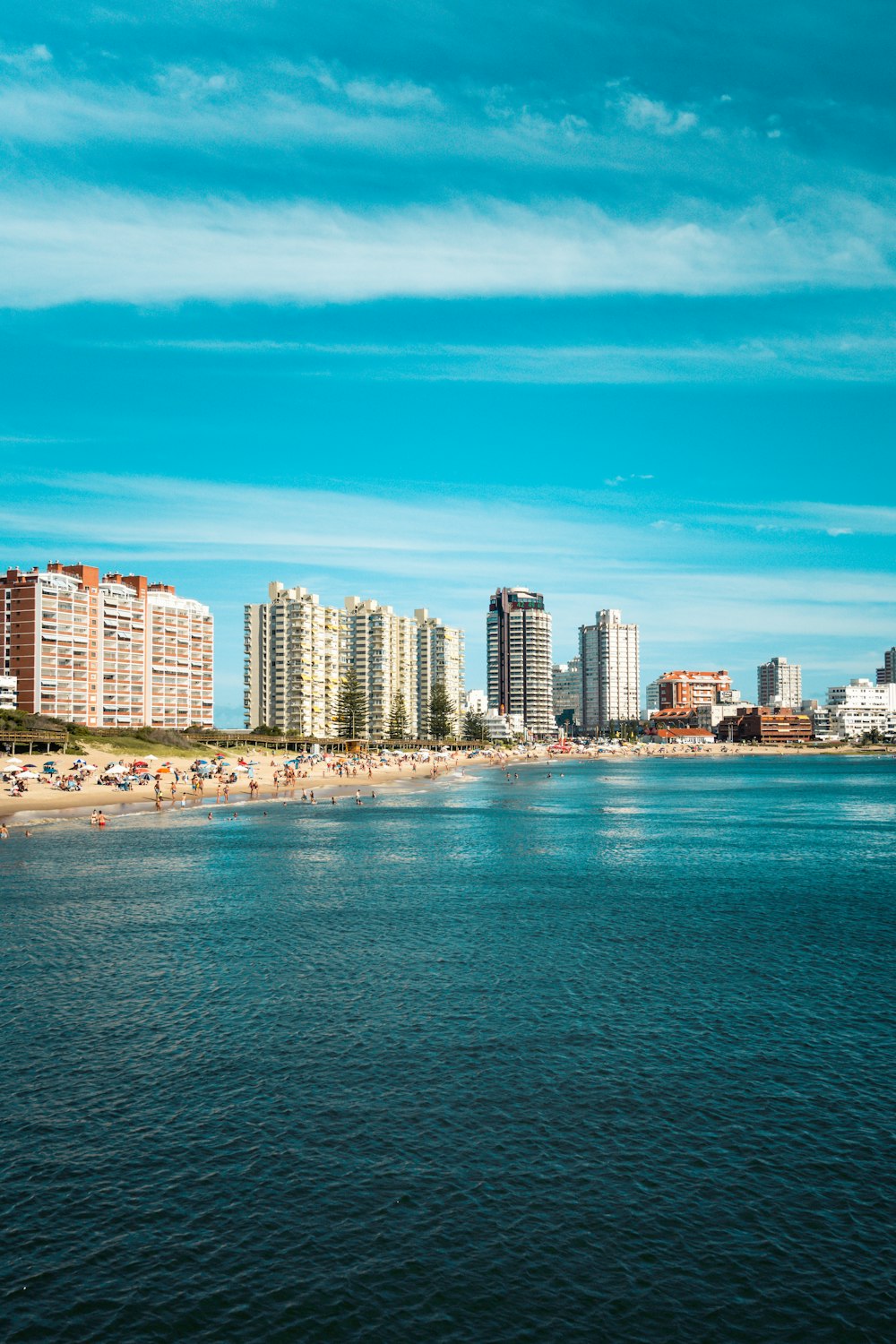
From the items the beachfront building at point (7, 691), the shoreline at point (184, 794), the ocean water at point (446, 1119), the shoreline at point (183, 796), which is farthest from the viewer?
the beachfront building at point (7, 691)

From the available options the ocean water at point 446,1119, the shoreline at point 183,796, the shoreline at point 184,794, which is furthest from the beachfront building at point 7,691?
A: the ocean water at point 446,1119

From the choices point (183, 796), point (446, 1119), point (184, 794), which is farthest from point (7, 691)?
point (446, 1119)

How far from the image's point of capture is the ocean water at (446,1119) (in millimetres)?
17125

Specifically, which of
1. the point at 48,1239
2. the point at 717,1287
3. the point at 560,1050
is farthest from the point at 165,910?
the point at 717,1287

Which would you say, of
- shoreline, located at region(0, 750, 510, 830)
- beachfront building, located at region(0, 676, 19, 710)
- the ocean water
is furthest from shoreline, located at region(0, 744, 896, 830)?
the ocean water

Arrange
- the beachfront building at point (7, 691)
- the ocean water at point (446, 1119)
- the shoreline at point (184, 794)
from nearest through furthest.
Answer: the ocean water at point (446, 1119) → the shoreline at point (184, 794) → the beachfront building at point (7, 691)

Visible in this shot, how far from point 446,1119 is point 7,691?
17726 cm

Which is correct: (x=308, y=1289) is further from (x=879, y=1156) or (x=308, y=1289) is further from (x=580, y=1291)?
(x=879, y=1156)

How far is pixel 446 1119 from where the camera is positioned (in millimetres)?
23953

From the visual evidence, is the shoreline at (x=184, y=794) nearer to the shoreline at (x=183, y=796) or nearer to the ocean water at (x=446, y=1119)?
the shoreline at (x=183, y=796)

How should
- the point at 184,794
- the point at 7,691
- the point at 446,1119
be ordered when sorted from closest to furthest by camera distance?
the point at 446,1119 → the point at 184,794 → the point at 7,691

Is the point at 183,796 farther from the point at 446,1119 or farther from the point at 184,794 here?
the point at 446,1119

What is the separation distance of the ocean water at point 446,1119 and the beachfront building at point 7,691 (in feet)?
463

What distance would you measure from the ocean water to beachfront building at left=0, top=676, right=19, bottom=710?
14125cm
